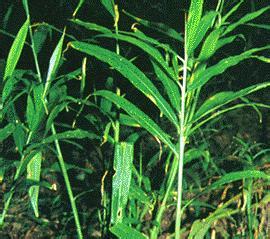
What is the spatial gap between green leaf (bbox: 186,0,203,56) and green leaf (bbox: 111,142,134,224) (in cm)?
16

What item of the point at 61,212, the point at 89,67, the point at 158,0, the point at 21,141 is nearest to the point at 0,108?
the point at 21,141

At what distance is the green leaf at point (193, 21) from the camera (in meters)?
0.55

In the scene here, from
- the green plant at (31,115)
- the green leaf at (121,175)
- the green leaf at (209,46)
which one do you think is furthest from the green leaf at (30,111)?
the green leaf at (209,46)

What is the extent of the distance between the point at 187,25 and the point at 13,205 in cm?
109

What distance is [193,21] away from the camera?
0.56 meters

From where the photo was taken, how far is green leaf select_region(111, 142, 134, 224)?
626mm

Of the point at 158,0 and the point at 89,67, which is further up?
the point at 158,0

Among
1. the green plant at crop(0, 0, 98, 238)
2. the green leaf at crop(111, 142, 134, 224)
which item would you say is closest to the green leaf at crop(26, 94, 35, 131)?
the green plant at crop(0, 0, 98, 238)

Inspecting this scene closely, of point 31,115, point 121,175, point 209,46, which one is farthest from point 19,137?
point 209,46

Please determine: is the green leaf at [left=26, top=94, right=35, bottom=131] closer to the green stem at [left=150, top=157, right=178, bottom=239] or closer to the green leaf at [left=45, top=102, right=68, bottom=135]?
the green leaf at [left=45, top=102, right=68, bottom=135]

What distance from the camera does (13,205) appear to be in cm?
148

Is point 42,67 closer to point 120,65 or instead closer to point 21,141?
point 21,141

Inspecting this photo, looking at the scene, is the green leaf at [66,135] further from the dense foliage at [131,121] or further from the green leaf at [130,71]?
the green leaf at [130,71]

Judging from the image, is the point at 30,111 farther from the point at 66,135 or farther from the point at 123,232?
the point at 123,232
